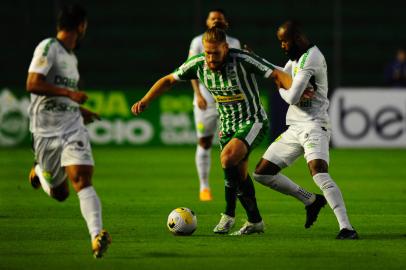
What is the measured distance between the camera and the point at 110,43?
944 inches

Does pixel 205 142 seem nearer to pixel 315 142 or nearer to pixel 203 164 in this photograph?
pixel 203 164

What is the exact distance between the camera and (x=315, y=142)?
8812 mm

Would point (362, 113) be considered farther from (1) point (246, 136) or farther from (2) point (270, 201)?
Result: (1) point (246, 136)

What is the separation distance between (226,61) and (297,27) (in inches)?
27.8

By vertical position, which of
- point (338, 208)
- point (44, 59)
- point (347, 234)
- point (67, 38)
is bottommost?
point (347, 234)

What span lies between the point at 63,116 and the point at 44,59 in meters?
0.48

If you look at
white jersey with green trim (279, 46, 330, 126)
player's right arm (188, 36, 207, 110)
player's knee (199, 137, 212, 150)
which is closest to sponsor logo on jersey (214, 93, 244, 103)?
white jersey with green trim (279, 46, 330, 126)

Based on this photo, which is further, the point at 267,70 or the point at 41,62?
the point at 267,70

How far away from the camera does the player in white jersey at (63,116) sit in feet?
24.5

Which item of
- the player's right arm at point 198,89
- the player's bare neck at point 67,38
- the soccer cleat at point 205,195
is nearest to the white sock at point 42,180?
the player's bare neck at point 67,38

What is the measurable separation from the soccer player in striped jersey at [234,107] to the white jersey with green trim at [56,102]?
4.07ft

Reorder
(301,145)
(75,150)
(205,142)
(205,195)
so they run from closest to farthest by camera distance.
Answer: (75,150) → (301,145) → (205,195) → (205,142)

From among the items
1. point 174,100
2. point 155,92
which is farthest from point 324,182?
point 174,100

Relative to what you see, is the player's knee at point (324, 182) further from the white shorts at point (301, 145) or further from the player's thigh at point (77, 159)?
the player's thigh at point (77, 159)
